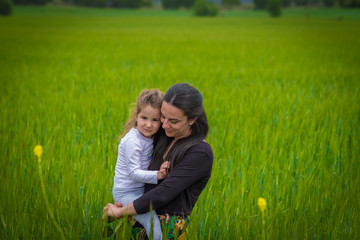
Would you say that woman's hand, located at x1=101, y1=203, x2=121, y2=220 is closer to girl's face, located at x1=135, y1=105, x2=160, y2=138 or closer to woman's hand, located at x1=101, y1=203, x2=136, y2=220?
woman's hand, located at x1=101, y1=203, x2=136, y2=220

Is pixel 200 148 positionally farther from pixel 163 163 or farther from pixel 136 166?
pixel 136 166

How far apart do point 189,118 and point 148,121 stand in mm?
196

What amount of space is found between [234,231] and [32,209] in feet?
3.38

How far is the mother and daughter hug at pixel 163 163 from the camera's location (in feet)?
4.96

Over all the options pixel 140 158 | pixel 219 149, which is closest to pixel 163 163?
pixel 140 158

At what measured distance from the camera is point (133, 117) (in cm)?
179

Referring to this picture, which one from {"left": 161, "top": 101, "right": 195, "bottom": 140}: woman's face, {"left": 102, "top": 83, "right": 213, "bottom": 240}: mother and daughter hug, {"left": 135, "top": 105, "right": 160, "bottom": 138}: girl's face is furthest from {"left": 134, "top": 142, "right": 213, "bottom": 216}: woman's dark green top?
{"left": 135, "top": 105, "right": 160, "bottom": 138}: girl's face

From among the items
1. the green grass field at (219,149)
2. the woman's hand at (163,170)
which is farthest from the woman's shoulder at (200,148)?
the green grass field at (219,149)

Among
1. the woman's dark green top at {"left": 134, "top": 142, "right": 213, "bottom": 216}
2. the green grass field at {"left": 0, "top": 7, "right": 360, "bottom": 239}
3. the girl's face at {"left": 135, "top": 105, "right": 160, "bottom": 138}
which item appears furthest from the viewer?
the green grass field at {"left": 0, "top": 7, "right": 360, "bottom": 239}

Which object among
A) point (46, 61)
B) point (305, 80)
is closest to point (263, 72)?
point (305, 80)

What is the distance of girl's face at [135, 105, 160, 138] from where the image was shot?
1.63 meters

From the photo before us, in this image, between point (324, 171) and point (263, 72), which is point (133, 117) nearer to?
point (324, 171)

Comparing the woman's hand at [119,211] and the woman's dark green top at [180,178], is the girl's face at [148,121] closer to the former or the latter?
the woman's dark green top at [180,178]

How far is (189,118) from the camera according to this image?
156cm
